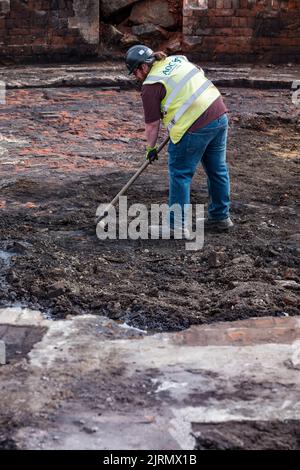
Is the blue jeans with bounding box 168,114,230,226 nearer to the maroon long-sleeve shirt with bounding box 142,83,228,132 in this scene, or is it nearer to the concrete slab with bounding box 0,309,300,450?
the maroon long-sleeve shirt with bounding box 142,83,228,132

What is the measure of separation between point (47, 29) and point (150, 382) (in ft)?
31.4

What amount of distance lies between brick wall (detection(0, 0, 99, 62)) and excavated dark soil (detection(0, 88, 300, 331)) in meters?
2.95

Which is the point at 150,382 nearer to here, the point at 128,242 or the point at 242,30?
the point at 128,242

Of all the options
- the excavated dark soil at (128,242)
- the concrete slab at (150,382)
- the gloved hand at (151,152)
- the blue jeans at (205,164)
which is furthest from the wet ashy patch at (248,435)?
the gloved hand at (151,152)

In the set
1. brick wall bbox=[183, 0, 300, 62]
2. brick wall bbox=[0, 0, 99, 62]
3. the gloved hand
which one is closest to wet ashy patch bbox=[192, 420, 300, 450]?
the gloved hand

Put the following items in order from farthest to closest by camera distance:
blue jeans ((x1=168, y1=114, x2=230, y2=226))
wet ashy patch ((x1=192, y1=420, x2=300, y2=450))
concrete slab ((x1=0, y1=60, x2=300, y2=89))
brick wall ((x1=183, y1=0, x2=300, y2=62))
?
1. brick wall ((x1=183, y1=0, x2=300, y2=62))
2. concrete slab ((x1=0, y1=60, x2=300, y2=89))
3. blue jeans ((x1=168, y1=114, x2=230, y2=226))
4. wet ashy patch ((x1=192, y1=420, x2=300, y2=450))

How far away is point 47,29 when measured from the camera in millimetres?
12266

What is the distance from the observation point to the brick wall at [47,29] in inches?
479

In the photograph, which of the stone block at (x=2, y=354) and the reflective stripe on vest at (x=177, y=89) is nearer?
the stone block at (x=2, y=354)

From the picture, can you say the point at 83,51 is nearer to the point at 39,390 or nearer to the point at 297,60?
the point at 297,60

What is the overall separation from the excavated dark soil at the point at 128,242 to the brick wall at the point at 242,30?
2.93 meters

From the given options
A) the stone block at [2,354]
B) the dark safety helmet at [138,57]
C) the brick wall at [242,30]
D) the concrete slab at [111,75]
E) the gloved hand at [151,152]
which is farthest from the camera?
the brick wall at [242,30]

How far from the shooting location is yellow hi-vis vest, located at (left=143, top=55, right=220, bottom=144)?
211 inches

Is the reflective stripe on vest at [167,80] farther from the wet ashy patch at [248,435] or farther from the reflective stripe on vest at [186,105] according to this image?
the wet ashy patch at [248,435]
